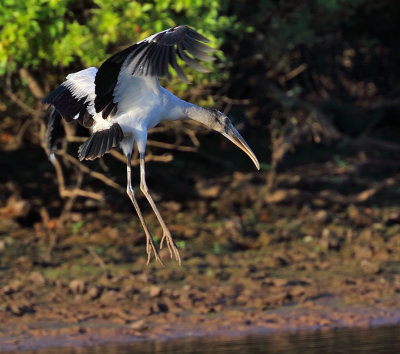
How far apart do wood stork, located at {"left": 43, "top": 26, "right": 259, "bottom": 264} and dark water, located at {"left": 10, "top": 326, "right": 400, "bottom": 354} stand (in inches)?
28.1

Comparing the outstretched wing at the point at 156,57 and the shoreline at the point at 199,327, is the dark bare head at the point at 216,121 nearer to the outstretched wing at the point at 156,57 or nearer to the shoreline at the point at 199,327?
the outstretched wing at the point at 156,57

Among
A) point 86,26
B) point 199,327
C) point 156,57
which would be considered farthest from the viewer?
point 86,26

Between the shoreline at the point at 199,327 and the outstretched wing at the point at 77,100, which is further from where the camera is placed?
the shoreline at the point at 199,327

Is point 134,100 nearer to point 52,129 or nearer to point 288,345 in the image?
point 52,129

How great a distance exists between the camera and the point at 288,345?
6773 mm

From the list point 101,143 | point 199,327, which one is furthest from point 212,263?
point 101,143

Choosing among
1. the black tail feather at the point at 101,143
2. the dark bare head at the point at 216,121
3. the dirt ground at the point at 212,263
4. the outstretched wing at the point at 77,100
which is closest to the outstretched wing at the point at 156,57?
the black tail feather at the point at 101,143

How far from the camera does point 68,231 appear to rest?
1044 centimetres

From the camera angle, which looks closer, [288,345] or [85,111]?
[288,345]

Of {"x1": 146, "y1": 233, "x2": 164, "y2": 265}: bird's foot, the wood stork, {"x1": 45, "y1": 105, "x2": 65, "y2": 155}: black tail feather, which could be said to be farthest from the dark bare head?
{"x1": 45, "y1": 105, "x2": 65, "y2": 155}: black tail feather

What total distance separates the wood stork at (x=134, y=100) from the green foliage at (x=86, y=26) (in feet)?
5.14

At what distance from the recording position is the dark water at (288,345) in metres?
6.59

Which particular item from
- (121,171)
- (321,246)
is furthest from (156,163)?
(321,246)

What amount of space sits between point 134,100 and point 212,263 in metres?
3.01
